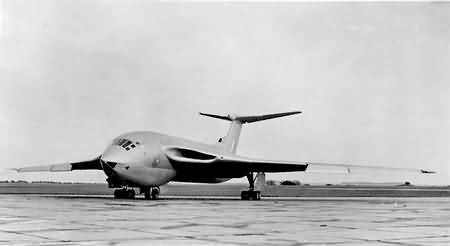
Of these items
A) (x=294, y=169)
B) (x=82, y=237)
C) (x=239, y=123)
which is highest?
(x=239, y=123)

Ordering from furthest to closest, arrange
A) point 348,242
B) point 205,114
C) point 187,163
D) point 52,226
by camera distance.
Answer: point 205,114
point 187,163
point 52,226
point 348,242

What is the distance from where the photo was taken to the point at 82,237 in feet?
30.2

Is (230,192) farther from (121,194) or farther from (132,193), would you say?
(121,194)

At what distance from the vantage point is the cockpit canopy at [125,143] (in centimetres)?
2550

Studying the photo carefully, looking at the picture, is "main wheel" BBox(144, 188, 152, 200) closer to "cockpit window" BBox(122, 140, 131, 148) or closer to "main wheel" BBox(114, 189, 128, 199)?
"main wheel" BBox(114, 189, 128, 199)

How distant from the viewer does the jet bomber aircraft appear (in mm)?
25203

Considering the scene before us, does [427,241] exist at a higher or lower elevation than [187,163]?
lower

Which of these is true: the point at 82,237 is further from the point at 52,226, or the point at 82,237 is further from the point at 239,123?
the point at 239,123

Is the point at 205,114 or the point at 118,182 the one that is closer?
the point at 118,182

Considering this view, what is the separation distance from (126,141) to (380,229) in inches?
633

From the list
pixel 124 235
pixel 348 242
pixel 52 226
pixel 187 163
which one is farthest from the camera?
pixel 187 163

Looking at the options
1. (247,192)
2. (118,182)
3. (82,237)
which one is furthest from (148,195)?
(82,237)

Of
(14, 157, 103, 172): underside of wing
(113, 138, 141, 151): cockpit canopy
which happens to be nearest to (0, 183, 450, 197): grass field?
(14, 157, 103, 172): underside of wing

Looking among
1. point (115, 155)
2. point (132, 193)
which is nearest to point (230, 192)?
point (132, 193)
